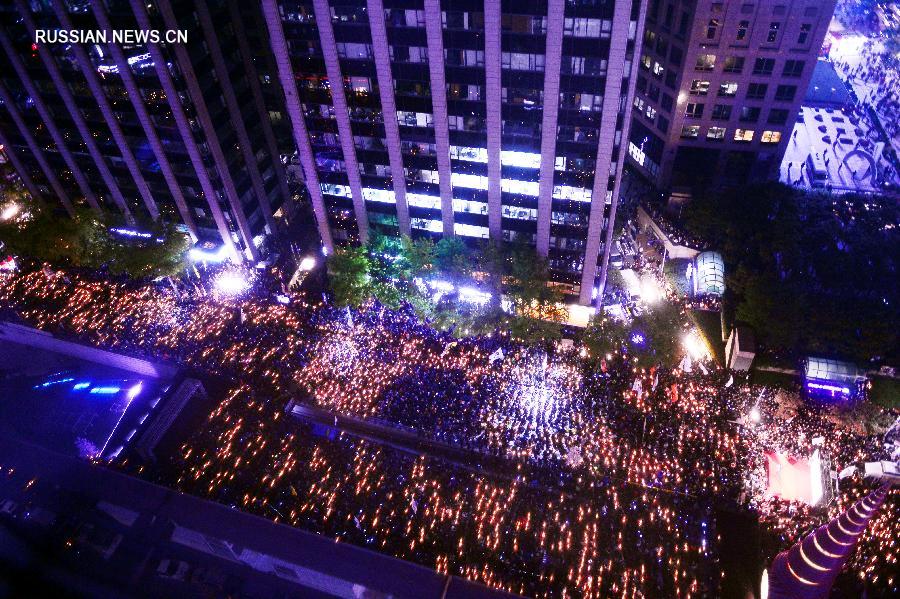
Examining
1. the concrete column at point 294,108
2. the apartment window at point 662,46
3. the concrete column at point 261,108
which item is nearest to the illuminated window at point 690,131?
the apartment window at point 662,46

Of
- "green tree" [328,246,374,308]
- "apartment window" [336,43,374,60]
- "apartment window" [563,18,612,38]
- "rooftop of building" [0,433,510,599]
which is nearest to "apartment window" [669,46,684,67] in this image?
"apartment window" [563,18,612,38]

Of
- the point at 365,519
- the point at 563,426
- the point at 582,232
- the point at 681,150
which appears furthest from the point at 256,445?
the point at 681,150

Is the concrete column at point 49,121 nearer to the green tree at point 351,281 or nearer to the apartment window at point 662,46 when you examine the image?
the green tree at point 351,281

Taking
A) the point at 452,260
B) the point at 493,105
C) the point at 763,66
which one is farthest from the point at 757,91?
the point at 452,260

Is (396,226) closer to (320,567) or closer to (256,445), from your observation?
(256,445)

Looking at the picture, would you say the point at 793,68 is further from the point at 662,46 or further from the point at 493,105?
the point at 493,105

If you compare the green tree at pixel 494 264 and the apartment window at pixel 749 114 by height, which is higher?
the apartment window at pixel 749 114
